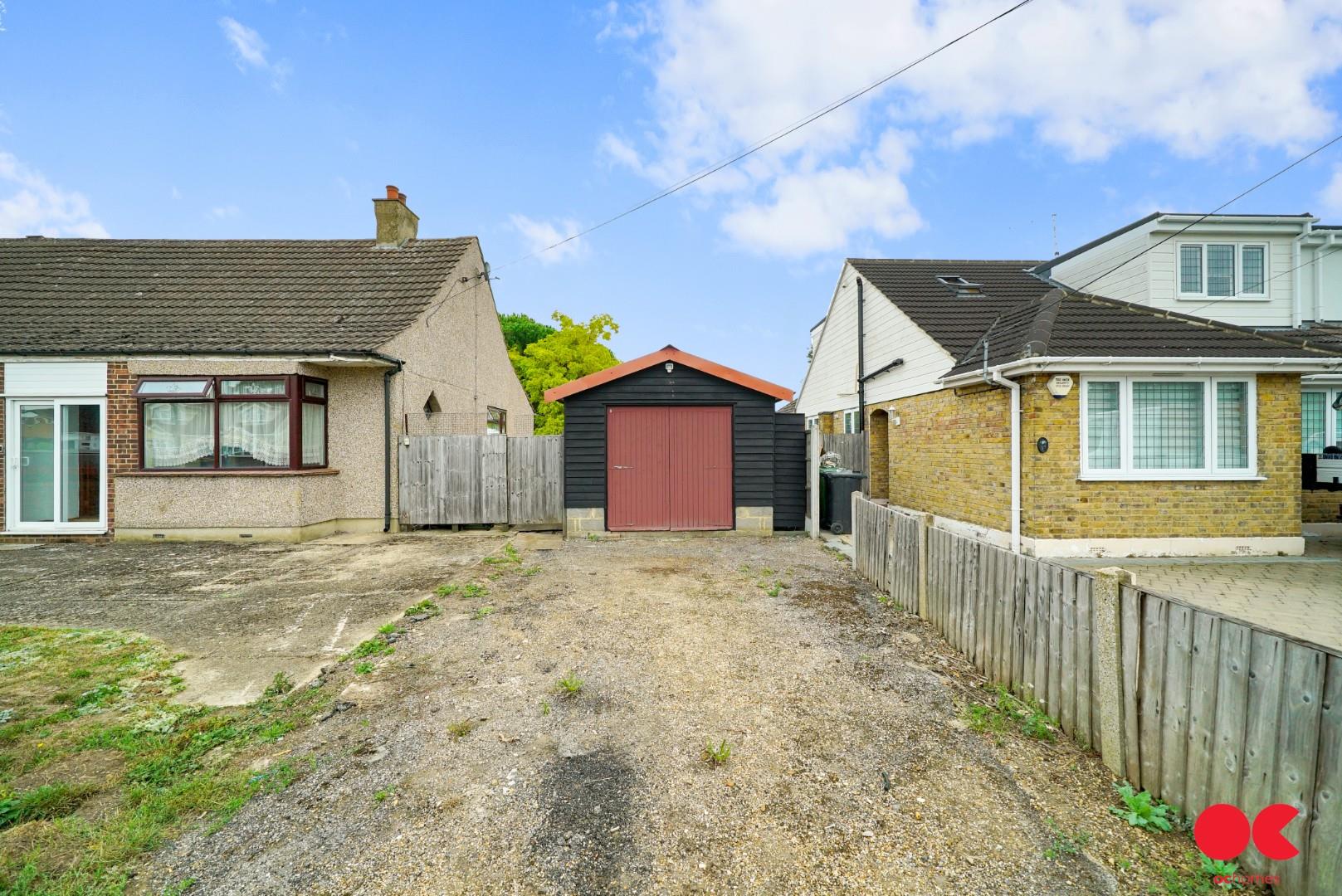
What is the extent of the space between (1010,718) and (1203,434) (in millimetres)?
7261

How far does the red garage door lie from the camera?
10.4 m

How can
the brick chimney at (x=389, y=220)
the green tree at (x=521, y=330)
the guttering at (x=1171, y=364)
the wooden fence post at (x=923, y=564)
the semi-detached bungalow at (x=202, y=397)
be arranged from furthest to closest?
the green tree at (x=521, y=330) < the brick chimney at (x=389, y=220) < the semi-detached bungalow at (x=202, y=397) < the guttering at (x=1171, y=364) < the wooden fence post at (x=923, y=564)

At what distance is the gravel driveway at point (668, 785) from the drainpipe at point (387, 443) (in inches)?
260

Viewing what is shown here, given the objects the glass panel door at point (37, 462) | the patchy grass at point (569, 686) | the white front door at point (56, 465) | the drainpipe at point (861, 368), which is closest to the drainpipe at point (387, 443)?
the white front door at point (56, 465)

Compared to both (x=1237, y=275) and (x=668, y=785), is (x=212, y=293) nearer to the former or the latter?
(x=668, y=785)

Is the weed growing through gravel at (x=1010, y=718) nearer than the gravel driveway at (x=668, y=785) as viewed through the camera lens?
No

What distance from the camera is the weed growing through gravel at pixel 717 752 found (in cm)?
302

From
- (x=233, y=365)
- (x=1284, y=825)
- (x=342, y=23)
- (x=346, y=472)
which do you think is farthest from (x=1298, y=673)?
(x=342, y=23)

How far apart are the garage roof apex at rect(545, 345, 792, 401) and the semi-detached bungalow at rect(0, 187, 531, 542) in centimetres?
360

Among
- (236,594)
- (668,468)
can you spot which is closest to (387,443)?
(236,594)

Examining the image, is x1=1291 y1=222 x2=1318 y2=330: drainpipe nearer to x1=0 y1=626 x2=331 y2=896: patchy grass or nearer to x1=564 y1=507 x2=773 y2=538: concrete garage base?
x1=564 y1=507 x2=773 y2=538: concrete garage base

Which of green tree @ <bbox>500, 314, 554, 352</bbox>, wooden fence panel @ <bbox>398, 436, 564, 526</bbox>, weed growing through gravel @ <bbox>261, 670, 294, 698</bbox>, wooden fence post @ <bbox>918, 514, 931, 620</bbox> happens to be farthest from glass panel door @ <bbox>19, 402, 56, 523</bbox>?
green tree @ <bbox>500, 314, 554, 352</bbox>

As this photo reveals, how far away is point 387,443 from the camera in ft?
35.2

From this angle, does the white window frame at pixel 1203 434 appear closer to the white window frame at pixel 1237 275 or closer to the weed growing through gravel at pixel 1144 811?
the white window frame at pixel 1237 275
